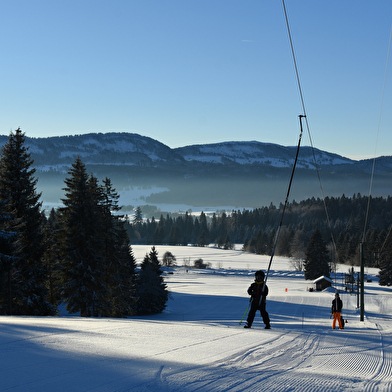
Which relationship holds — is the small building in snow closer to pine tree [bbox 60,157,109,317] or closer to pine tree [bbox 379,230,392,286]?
pine tree [bbox 379,230,392,286]

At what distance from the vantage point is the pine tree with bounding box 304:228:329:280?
7912 centimetres

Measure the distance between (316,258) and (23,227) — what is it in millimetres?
66334

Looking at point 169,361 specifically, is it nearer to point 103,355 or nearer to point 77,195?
point 103,355

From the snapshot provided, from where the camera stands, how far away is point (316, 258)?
8100 centimetres

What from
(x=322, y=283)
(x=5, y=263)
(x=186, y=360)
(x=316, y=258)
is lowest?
(x=322, y=283)

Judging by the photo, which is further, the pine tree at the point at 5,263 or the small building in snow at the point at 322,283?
the small building in snow at the point at 322,283

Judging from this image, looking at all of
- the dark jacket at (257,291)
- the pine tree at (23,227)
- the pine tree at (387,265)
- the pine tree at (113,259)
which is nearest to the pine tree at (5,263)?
the pine tree at (23,227)

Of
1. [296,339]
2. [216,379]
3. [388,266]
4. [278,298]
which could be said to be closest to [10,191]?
[296,339]

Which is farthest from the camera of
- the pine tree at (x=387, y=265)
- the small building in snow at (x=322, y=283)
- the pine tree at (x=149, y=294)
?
the small building in snow at (x=322, y=283)

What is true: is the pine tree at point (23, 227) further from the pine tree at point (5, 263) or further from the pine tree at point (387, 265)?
the pine tree at point (387, 265)

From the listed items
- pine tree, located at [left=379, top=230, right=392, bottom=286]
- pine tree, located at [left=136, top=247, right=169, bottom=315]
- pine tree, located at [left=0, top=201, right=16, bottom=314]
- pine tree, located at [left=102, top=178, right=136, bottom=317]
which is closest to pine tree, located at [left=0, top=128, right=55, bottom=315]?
pine tree, located at [left=0, top=201, right=16, bottom=314]

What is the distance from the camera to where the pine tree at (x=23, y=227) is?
2358cm

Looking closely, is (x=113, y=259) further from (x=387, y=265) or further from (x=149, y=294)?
(x=387, y=265)

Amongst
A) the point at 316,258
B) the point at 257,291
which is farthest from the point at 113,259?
the point at 316,258
